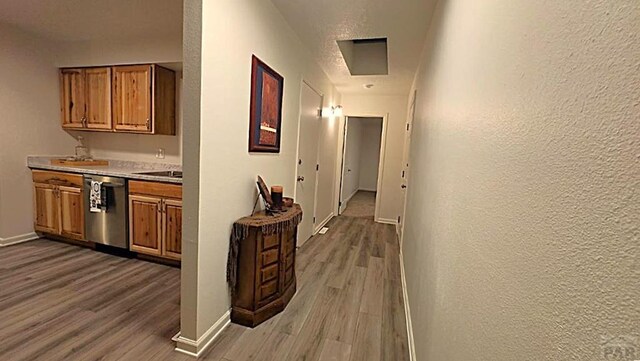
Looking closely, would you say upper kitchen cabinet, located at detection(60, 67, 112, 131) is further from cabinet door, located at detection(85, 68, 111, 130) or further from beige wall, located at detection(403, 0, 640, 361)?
beige wall, located at detection(403, 0, 640, 361)

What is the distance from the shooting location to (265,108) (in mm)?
2314

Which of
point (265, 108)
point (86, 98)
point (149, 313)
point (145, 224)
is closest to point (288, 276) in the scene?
point (149, 313)

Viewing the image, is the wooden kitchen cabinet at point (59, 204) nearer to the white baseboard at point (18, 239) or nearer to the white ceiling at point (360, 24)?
the white baseboard at point (18, 239)

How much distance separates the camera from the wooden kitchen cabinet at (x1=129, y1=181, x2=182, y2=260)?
2.80 metres

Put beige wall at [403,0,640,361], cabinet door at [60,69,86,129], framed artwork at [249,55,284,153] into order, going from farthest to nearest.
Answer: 1. cabinet door at [60,69,86,129]
2. framed artwork at [249,55,284,153]
3. beige wall at [403,0,640,361]

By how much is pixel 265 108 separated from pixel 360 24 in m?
1.13

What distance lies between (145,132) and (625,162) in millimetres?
3796

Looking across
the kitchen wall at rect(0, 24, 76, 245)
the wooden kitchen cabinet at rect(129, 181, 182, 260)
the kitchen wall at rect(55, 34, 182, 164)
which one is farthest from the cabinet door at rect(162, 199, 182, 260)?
the kitchen wall at rect(0, 24, 76, 245)

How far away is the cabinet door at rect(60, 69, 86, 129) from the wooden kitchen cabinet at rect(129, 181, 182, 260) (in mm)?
1486

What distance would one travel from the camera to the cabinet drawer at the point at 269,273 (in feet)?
6.63

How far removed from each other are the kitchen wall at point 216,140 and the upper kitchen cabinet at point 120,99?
1690mm

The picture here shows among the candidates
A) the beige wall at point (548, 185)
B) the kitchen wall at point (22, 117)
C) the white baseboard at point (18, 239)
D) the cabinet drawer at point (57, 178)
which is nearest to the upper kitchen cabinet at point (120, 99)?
the kitchen wall at point (22, 117)

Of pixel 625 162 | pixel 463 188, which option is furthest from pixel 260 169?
pixel 625 162

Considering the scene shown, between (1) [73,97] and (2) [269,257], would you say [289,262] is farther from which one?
(1) [73,97]
